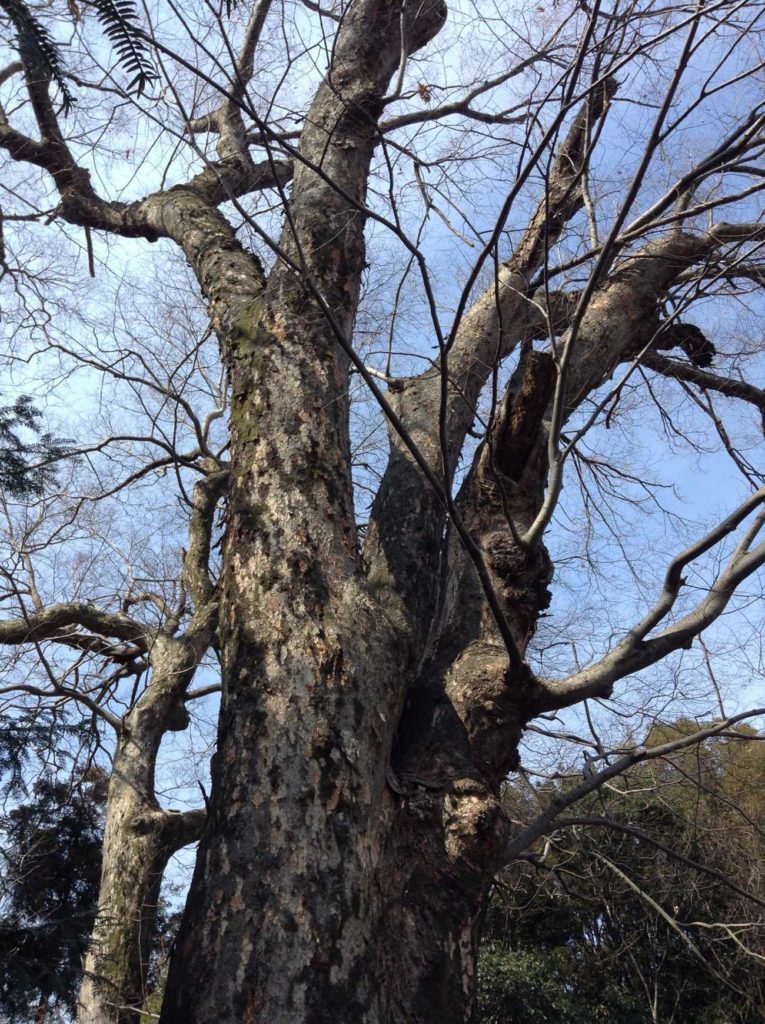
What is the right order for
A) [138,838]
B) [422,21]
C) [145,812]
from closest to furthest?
[422,21], [138,838], [145,812]

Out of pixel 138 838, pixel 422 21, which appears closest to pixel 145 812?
pixel 138 838

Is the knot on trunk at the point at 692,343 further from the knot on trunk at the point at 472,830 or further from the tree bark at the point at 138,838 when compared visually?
the tree bark at the point at 138,838

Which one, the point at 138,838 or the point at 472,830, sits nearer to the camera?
the point at 472,830

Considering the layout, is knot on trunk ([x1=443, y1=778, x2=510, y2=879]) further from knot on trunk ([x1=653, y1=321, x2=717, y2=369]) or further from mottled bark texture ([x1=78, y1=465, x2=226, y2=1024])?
knot on trunk ([x1=653, y1=321, x2=717, y2=369])

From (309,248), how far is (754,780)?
28.7ft

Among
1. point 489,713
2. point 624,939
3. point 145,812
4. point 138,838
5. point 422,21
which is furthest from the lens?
point 624,939

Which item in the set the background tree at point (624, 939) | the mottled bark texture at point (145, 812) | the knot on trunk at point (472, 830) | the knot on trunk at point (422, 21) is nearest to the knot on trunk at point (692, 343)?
the knot on trunk at point (422, 21)

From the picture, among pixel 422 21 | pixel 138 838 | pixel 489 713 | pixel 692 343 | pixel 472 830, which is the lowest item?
pixel 472 830

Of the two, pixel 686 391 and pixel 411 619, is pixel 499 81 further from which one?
pixel 411 619

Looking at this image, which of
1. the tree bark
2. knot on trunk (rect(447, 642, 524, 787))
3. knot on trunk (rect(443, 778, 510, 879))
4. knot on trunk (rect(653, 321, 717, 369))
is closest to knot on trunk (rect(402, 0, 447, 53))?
knot on trunk (rect(653, 321, 717, 369))

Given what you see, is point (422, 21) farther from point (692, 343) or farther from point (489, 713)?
point (489, 713)

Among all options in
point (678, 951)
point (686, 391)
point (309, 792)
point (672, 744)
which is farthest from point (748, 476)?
point (678, 951)

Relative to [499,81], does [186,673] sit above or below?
below

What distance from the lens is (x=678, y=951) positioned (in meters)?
8.38
